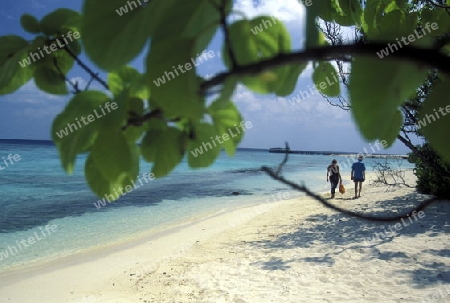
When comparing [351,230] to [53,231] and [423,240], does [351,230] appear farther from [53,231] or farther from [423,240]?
[53,231]

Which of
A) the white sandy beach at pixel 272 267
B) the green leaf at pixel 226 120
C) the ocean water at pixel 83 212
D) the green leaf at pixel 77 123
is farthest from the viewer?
the ocean water at pixel 83 212

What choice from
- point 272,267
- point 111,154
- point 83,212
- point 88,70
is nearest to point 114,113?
point 111,154

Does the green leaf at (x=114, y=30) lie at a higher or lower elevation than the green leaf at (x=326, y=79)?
higher

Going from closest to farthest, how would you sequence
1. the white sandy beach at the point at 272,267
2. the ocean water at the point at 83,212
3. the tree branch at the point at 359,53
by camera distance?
the tree branch at the point at 359,53 → the white sandy beach at the point at 272,267 → the ocean water at the point at 83,212

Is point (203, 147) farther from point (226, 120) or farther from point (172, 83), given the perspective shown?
point (172, 83)

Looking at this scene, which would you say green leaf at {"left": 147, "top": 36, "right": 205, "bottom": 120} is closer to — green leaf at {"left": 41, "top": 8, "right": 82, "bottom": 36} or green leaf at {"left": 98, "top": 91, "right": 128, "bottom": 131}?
green leaf at {"left": 98, "top": 91, "right": 128, "bottom": 131}

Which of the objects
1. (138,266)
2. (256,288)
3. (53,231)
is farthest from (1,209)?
(256,288)

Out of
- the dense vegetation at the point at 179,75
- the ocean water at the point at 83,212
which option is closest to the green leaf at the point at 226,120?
the dense vegetation at the point at 179,75

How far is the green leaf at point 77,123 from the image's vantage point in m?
0.27

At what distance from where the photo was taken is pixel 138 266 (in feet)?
24.4

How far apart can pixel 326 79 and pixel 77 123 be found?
325mm

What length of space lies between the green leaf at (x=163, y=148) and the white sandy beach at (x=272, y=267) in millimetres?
4692

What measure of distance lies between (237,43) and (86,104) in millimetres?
147

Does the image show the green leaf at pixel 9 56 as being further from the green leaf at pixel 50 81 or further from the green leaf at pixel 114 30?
the green leaf at pixel 114 30
